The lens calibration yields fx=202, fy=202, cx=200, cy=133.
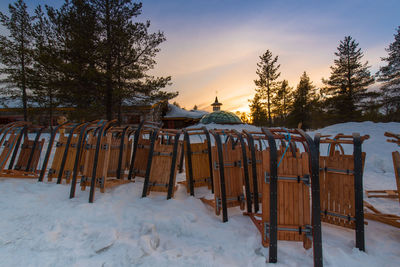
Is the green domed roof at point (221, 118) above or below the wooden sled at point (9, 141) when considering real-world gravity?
above

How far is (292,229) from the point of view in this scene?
2928 mm

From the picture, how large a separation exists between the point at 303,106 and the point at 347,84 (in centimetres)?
875

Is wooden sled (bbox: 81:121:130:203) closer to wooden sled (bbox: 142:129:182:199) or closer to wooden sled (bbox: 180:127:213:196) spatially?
wooden sled (bbox: 142:129:182:199)

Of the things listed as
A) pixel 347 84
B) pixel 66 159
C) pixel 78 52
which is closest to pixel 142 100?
pixel 78 52

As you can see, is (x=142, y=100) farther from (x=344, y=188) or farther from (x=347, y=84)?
(x=347, y=84)

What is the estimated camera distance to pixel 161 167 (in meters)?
5.09

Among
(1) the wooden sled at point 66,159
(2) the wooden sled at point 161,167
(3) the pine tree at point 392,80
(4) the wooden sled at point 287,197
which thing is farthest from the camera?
(3) the pine tree at point 392,80

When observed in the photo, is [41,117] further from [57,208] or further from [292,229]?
[292,229]

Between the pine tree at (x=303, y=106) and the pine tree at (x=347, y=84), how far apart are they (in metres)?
6.89

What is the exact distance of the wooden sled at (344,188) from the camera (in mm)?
3232

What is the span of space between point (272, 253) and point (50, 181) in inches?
235

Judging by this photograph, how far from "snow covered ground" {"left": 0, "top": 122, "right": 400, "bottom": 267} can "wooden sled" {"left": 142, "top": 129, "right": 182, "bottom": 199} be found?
1.05 ft

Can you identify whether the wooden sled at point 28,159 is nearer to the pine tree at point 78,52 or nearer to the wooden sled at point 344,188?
the pine tree at point 78,52

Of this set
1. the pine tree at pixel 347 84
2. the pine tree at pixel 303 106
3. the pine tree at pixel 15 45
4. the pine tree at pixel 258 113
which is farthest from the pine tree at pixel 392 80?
the pine tree at pixel 15 45
